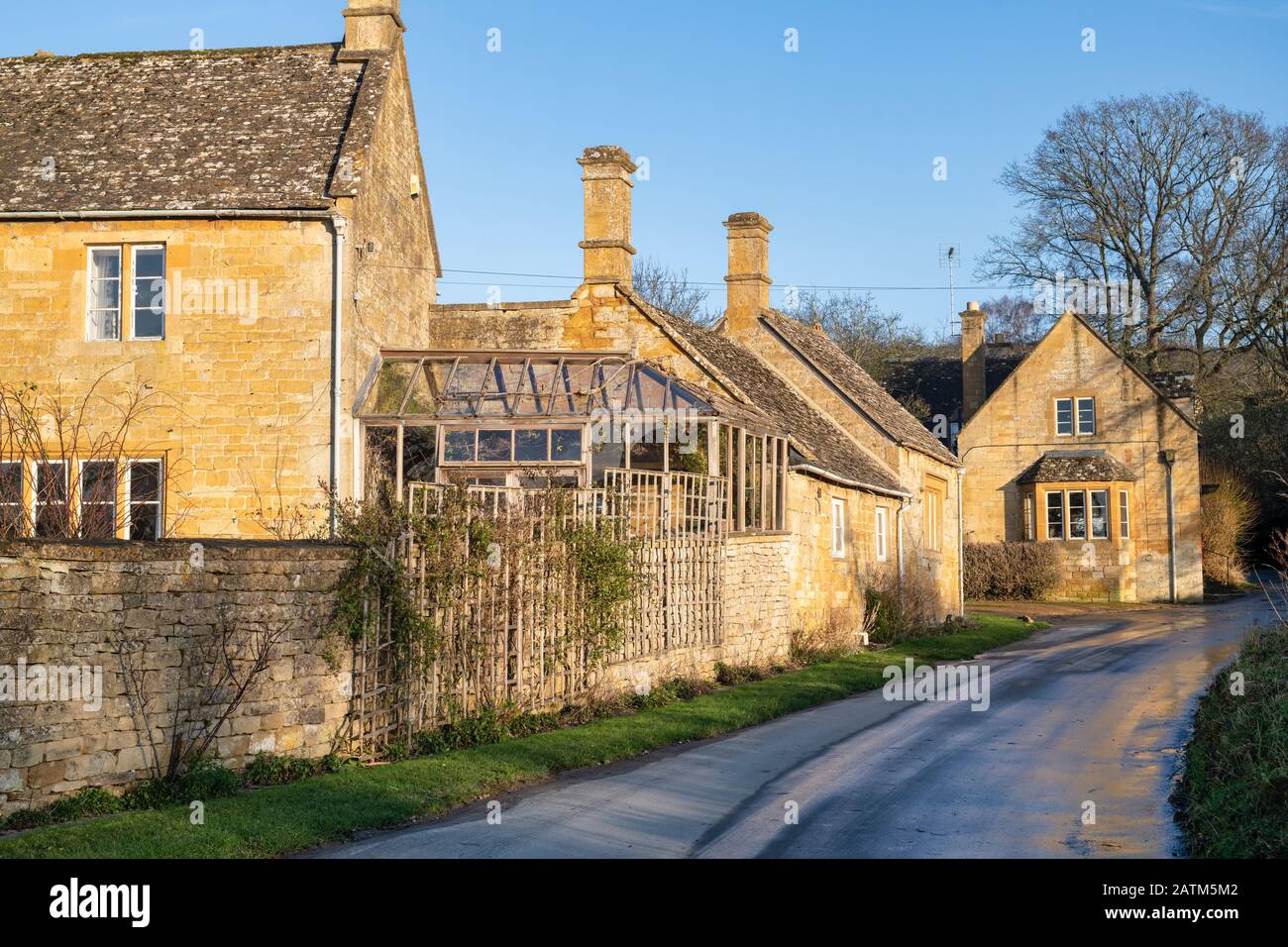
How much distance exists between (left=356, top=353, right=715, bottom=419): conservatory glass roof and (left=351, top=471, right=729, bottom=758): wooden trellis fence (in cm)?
264

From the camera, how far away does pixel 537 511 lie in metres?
14.3

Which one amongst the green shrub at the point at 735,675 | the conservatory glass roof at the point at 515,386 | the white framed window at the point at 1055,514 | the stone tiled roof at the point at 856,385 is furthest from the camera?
the white framed window at the point at 1055,514

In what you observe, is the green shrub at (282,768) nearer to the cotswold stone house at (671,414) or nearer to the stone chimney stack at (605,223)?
the cotswold stone house at (671,414)

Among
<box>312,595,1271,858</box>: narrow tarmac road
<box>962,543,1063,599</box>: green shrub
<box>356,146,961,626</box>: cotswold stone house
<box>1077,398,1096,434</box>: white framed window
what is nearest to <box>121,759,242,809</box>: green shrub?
<box>312,595,1271,858</box>: narrow tarmac road

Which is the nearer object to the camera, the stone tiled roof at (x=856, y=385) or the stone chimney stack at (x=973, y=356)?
the stone tiled roof at (x=856, y=385)

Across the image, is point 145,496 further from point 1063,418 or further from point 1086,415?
point 1086,415

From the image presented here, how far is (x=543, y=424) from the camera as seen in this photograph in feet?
65.5

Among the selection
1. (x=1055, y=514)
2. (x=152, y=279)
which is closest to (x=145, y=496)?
(x=152, y=279)

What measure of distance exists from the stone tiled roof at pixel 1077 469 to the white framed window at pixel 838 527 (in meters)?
19.8

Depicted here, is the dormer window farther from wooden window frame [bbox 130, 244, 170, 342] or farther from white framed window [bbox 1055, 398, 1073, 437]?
wooden window frame [bbox 130, 244, 170, 342]

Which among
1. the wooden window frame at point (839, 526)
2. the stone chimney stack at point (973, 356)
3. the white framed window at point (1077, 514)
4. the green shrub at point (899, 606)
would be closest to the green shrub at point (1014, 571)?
the white framed window at point (1077, 514)

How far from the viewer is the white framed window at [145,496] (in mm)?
19203
